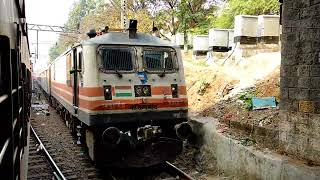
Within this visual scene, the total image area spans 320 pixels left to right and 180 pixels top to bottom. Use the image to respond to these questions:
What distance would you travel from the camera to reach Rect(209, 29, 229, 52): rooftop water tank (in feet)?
63.1

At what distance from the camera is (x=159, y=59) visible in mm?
8328

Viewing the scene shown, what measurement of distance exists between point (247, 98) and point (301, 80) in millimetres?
3886

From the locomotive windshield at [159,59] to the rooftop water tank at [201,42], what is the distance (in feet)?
41.8

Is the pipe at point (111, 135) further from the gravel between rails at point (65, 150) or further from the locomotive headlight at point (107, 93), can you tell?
the gravel between rails at point (65, 150)

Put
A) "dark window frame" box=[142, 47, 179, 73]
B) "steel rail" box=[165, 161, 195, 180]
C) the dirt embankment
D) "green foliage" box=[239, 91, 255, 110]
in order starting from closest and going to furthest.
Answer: "steel rail" box=[165, 161, 195, 180], the dirt embankment, "dark window frame" box=[142, 47, 179, 73], "green foliage" box=[239, 91, 255, 110]

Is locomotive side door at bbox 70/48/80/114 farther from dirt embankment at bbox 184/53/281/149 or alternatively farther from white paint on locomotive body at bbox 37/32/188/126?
dirt embankment at bbox 184/53/281/149

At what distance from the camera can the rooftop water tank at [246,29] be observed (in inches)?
615

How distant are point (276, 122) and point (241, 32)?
8.78 m

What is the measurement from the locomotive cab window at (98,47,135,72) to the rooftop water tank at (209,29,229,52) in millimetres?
11707

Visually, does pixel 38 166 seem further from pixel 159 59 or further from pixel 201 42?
pixel 201 42

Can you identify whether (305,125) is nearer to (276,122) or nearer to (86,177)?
(276,122)

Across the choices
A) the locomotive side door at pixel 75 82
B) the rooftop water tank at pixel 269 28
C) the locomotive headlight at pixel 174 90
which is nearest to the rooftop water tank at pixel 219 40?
the rooftop water tank at pixel 269 28

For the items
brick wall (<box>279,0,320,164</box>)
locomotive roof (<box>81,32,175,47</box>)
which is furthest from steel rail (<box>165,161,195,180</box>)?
locomotive roof (<box>81,32,175,47</box>)

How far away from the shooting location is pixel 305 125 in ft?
19.9
